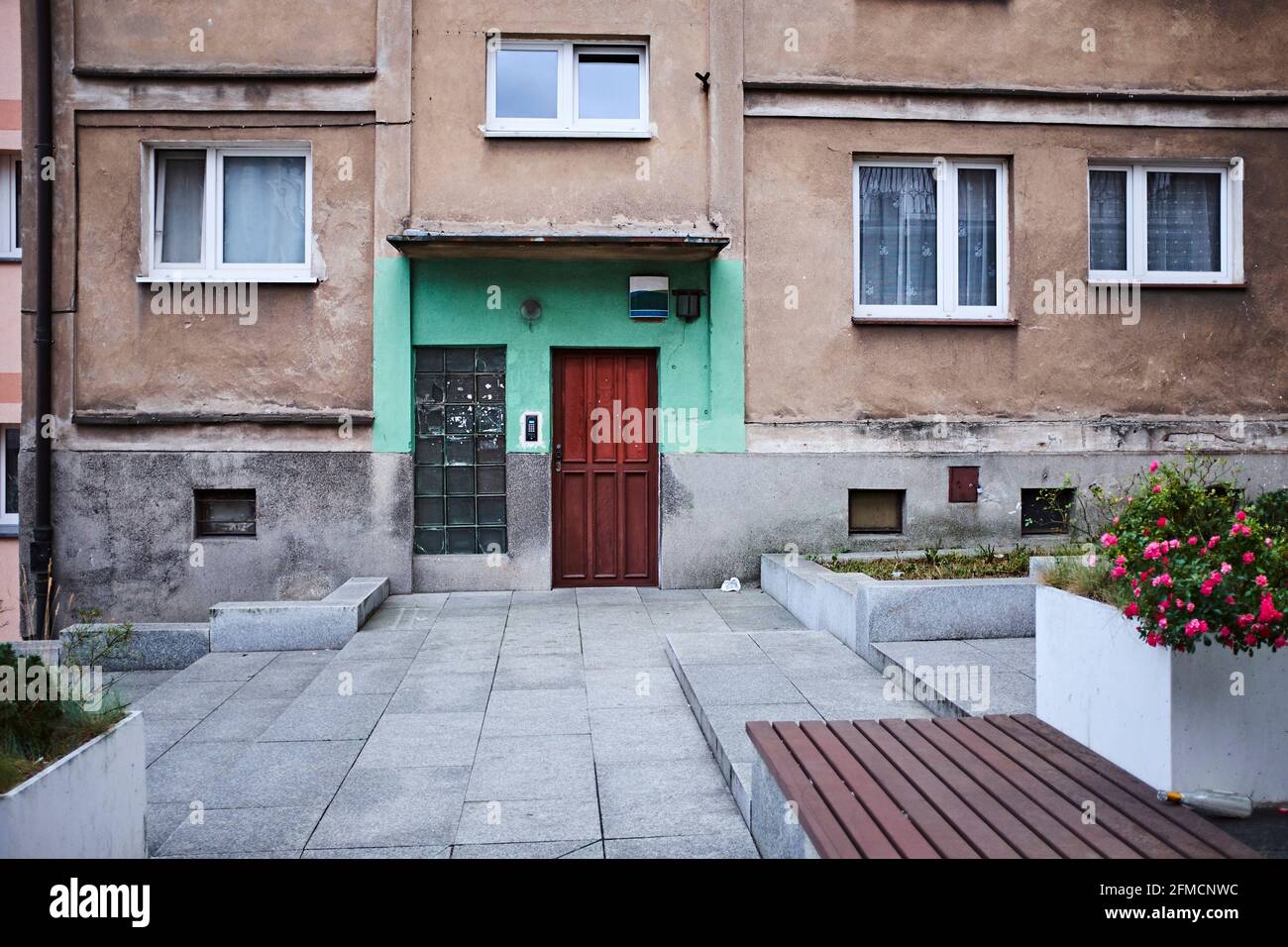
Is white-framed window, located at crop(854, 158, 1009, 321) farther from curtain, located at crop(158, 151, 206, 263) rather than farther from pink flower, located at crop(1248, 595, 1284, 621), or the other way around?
pink flower, located at crop(1248, 595, 1284, 621)

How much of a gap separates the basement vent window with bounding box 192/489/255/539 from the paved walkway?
2.01 meters

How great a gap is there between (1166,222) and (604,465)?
6277mm

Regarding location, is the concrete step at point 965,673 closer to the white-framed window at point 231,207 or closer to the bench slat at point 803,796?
the bench slat at point 803,796

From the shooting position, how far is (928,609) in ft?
22.0

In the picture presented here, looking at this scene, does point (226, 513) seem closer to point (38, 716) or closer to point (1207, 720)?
point (38, 716)

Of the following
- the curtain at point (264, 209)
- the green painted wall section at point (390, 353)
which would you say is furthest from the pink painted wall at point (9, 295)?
the green painted wall section at point (390, 353)

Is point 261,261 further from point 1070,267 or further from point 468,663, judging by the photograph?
point 1070,267

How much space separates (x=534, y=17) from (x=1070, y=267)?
19.0ft

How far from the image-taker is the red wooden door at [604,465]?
974 centimetres

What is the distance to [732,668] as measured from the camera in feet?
20.0

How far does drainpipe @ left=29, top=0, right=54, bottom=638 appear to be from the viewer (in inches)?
358

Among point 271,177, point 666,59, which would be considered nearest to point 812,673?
point 666,59

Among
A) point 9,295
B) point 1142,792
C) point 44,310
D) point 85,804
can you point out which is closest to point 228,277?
point 44,310

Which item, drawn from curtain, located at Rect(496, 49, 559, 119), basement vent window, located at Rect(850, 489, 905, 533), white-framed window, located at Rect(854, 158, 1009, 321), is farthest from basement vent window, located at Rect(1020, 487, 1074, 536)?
curtain, located at Rect(496, 49, 559, 119)
